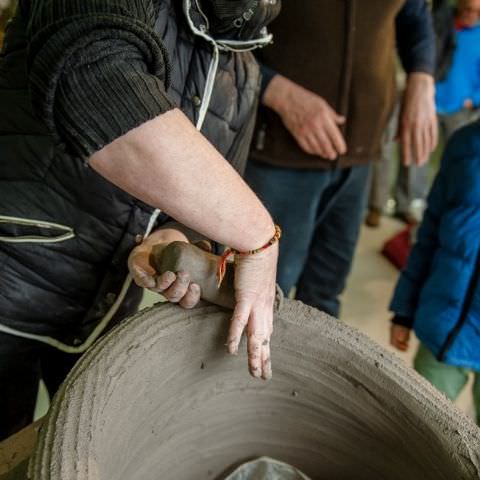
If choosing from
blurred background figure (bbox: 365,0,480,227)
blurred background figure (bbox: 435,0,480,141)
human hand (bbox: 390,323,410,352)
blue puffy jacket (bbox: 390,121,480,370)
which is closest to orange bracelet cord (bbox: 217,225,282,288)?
blue puffy jacket (bbox: 390,121,480,370)

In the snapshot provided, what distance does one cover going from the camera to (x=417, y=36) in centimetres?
142

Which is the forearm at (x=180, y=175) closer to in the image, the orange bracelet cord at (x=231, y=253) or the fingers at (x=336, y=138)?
the orange bracelet cord at (x=231, y=253)

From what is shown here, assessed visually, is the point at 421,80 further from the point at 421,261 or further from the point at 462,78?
the point at 462,78

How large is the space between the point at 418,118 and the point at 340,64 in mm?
263

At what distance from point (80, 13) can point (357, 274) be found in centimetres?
188

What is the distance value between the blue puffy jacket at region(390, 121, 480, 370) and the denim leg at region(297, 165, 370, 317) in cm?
21

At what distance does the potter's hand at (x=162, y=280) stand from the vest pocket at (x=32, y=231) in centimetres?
9

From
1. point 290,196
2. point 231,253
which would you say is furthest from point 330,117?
point 231,253

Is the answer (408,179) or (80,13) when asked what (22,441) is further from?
(408,179)

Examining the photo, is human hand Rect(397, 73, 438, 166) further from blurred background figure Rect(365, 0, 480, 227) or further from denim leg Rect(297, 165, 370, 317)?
blurred background figure Rect(365, 0, 480, 227)

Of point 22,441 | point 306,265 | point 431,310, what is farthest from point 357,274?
point 22,441

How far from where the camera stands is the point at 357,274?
2346 millimetres

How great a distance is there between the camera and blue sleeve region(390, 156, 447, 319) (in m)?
1.25

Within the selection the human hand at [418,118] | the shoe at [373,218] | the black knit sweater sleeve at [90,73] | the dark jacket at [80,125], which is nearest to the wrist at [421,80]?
the human hand at [418,118]
